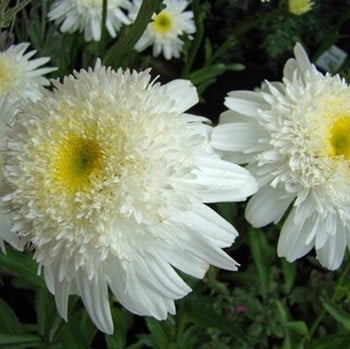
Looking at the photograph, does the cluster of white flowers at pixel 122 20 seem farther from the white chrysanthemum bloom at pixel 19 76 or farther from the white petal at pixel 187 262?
the white petal at pixel 187 262

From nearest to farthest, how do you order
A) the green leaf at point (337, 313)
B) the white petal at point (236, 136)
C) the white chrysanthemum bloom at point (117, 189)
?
1. the white chrysanthemum bloom at point (117, 189)
2. the white petal at point (236, 136)
3. the green leaf at point (337, 313)

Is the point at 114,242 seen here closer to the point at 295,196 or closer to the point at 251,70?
the point at 295,196

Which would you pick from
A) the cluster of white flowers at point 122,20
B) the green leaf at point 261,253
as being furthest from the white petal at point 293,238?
the cluster of white flowers at point 122,20

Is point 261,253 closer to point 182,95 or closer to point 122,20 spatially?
point 182,95

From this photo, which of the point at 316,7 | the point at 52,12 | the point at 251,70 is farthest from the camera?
the point at 251,70

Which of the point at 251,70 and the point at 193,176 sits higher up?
the point at 193,176

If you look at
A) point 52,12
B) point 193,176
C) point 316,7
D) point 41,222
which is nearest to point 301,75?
point 193,176

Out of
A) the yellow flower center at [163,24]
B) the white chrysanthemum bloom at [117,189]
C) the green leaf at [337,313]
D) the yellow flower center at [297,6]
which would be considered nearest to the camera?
the white chrysanthemum bloom at [117,189]
